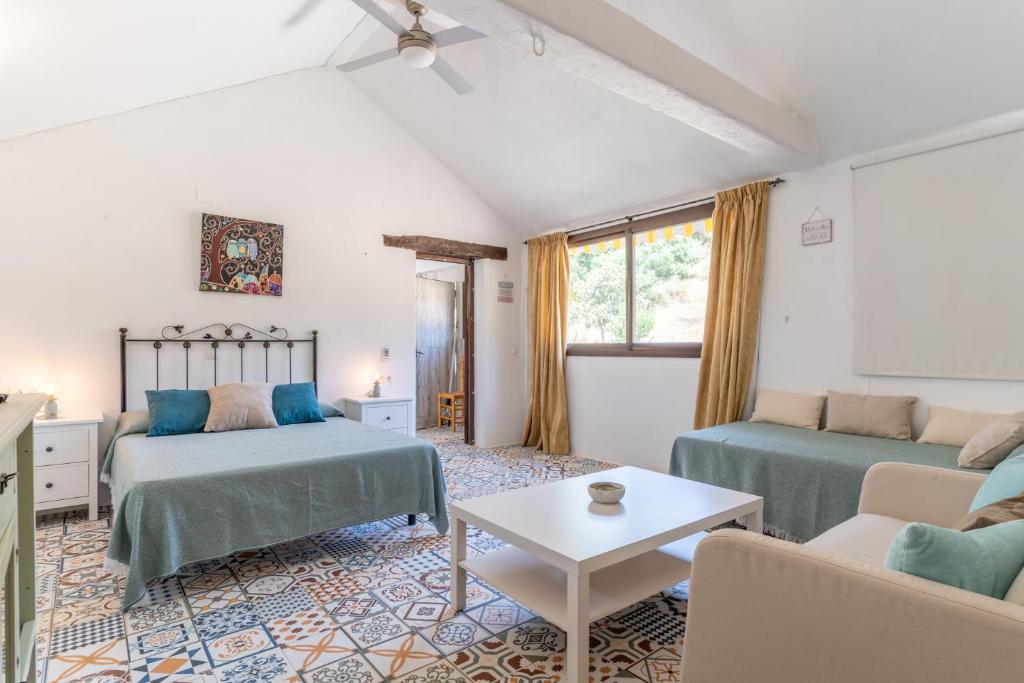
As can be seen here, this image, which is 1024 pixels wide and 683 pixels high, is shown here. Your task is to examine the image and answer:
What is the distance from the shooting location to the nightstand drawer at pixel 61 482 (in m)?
3.18

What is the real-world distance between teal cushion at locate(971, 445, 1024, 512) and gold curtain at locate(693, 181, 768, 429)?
213 cm

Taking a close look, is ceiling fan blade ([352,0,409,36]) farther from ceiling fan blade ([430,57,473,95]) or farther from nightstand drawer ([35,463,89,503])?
nightstand drawer ([35,463,89,503])

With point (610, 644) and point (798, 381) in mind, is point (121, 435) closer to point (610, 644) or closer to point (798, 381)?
point (610, 644)

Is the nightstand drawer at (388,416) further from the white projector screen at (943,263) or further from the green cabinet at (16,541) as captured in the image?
the white projector screen at (943,263)

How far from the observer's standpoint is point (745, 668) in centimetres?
121

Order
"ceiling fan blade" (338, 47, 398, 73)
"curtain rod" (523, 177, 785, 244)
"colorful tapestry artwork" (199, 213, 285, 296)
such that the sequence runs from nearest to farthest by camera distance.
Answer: "ceiling fan blade" (338, 47, 398, 73) < "curtain rod" (523, 177, 785, 244) < "colorful tapestry artwork" (199, 213, 285, 296)

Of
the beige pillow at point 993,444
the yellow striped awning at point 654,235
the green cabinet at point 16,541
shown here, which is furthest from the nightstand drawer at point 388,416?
the beige pillow at point 993,444

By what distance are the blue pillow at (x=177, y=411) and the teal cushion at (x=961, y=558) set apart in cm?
370

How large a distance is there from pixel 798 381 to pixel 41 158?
5.26 metres

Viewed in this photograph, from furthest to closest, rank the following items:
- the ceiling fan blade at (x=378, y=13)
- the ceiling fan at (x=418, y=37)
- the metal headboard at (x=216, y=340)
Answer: the metal headboard at (x=216, y=340), the ceiling fan at (x=418, y=37), the ceiling fan blade at (x=378, y=13)

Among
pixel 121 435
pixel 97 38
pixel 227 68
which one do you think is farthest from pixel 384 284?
pixel 97 38

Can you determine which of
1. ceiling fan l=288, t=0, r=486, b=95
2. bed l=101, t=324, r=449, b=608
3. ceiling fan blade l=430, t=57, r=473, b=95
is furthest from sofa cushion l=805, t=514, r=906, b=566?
ceiling fan blade l=430, t=57, r=473, b=95

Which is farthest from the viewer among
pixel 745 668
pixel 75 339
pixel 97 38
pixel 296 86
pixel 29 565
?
pixel 296 86

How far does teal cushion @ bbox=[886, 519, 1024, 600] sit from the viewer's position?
1032 millimetres
